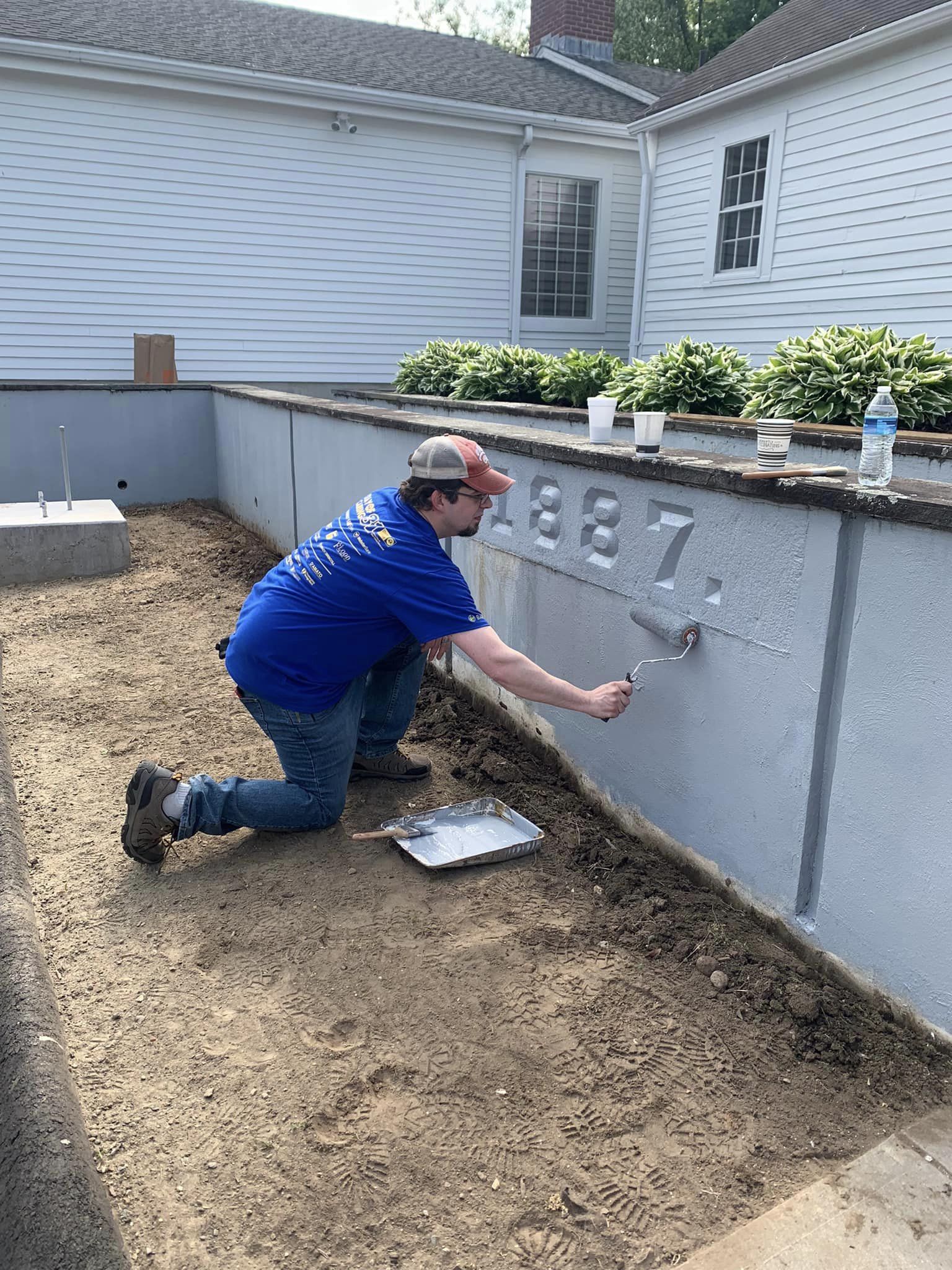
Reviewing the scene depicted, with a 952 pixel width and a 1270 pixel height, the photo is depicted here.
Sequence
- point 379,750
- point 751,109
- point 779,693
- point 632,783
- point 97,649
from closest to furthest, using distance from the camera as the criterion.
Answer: point 779,693, point 632,783, point 379,750, point 97,649, point 751,109

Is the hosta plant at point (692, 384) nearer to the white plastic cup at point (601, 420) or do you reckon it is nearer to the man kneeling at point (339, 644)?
the white plastic cup at point (601, 420)

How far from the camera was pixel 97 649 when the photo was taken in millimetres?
5344

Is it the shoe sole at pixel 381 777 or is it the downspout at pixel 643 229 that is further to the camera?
the downspout at pixel 643 229

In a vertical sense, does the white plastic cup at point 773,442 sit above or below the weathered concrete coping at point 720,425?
above

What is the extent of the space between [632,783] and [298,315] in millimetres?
10231

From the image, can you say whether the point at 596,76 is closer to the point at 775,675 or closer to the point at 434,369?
the point at 434,369

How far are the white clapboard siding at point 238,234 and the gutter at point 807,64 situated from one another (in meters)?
1.98

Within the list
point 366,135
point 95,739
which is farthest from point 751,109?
point 95,739

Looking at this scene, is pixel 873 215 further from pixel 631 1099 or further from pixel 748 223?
pixel 631 1099

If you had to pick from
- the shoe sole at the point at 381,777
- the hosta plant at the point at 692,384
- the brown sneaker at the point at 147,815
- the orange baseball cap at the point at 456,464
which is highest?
the hosta plant at the point at 692,384

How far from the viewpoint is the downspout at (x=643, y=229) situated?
11.9 metres

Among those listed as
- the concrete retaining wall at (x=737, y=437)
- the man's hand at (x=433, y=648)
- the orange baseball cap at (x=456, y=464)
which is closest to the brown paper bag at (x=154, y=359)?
the concrete retaining wall at (x=737, y=437)

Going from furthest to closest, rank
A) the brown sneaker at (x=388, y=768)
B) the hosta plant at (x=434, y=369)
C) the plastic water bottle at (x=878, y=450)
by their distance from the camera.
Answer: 1. the hosta plant at (x=434, y=369)
2. the brown sneaker at (x=388, y=768)
3. the plastic water bottle at (x=878, y=450)

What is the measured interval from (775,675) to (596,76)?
1505cm
